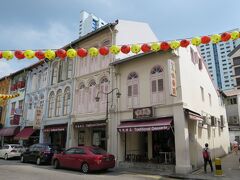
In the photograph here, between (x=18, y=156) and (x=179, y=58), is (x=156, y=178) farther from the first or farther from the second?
(x=18, y=156)

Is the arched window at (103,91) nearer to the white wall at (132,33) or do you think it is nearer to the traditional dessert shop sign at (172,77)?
the white wall at (132,33)

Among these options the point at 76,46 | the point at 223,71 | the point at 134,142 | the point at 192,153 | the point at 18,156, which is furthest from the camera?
the point at 223,71

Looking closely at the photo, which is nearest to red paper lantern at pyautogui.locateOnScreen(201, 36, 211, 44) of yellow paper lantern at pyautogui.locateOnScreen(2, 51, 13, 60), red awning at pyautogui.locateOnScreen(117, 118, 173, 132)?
red awning at pyautogui.locateOnScreen(117, 118, 173, 132)

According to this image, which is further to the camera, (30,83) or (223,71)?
(223,71)

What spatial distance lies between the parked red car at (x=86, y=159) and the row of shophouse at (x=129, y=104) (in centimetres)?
228

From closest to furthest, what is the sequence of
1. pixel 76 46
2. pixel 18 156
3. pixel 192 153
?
pixel 192 153 → pixel 18 156 → pixel 76 46

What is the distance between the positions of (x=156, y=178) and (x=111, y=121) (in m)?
5.89

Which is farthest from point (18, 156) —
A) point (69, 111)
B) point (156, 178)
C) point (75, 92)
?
point (156, 178)

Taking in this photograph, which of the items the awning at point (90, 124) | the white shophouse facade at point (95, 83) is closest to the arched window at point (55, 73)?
the white shophouse facade at point (95, 83)

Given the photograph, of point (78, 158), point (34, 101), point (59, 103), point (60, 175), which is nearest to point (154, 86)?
point (78, 158)

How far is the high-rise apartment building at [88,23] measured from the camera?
96.3 metres

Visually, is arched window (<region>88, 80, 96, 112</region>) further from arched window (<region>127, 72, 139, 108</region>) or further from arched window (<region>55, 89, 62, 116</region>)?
arched window (<region>55, 89, 62, 116</region>)

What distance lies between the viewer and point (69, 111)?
61.2 ft

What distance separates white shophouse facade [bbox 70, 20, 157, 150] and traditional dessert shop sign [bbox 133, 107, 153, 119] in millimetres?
2766
